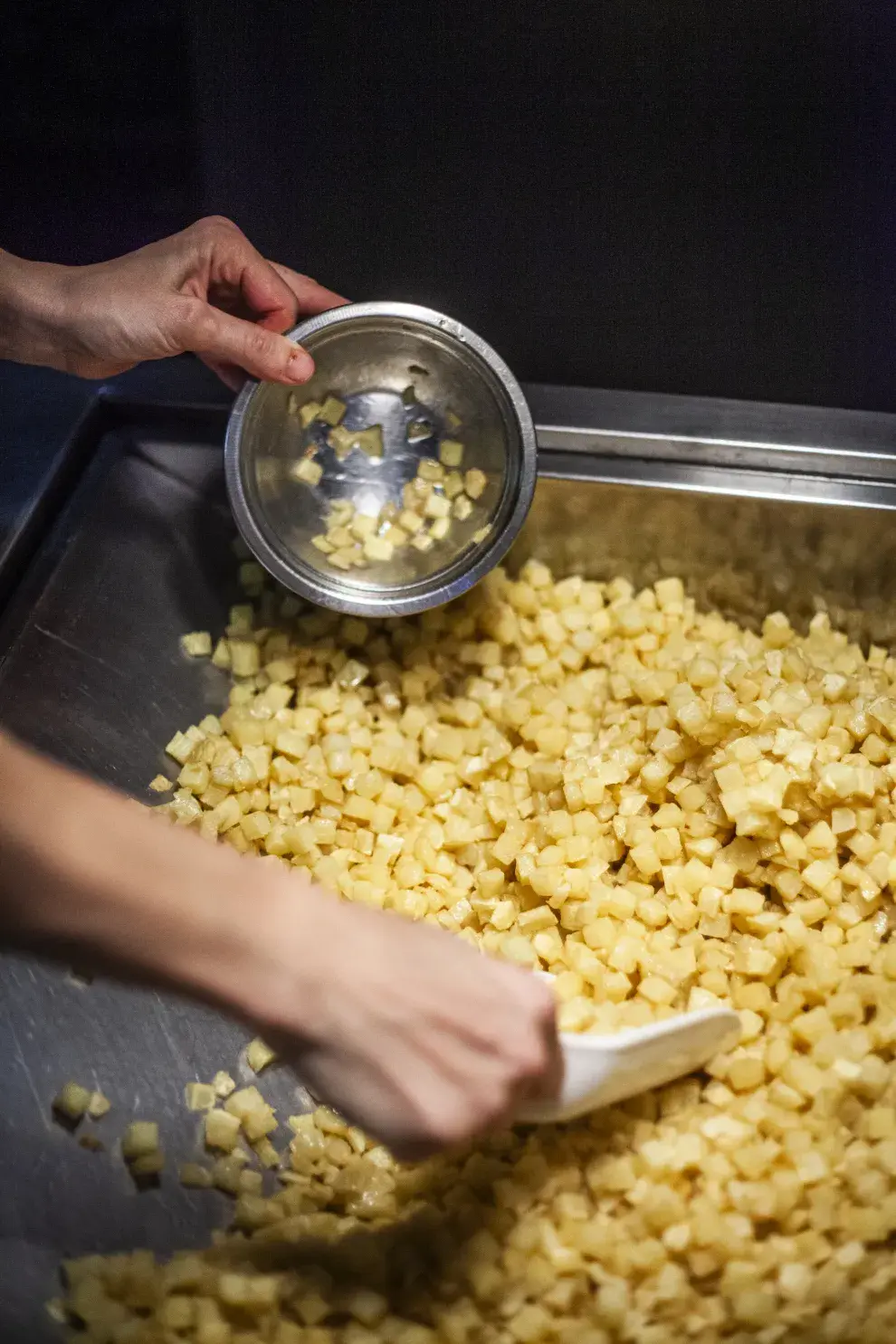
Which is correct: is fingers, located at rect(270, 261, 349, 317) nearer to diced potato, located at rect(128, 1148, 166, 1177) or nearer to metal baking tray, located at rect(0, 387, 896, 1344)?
metal baking tray, located at rect(0, 387, 896, 1344)

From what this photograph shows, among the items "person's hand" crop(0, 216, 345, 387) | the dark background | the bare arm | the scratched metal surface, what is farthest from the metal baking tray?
the bare arm

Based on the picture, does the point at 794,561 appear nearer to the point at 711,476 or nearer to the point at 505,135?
the point at 711,476

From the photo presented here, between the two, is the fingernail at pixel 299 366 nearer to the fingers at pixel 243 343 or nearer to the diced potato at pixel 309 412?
the fingers at pixel 243 343

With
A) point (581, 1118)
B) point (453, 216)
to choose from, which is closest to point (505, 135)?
point (453, 216)

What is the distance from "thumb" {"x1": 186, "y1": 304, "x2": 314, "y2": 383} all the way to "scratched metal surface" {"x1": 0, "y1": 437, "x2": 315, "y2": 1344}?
0.29 meters

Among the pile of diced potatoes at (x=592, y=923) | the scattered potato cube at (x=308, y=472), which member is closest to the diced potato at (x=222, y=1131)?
the pile of diced potatoes at (x=592, y=923)

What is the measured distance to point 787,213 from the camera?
4.52ft

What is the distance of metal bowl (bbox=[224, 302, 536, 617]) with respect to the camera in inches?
53.2

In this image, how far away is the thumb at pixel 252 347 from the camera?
122 cm

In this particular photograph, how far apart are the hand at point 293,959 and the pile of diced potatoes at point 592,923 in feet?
0.93

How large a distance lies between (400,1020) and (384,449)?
32.3 inches

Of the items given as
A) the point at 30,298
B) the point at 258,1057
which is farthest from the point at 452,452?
the point at 258,1057

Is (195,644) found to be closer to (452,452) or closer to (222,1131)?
(452,452)

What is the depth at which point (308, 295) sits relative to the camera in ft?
4.51
